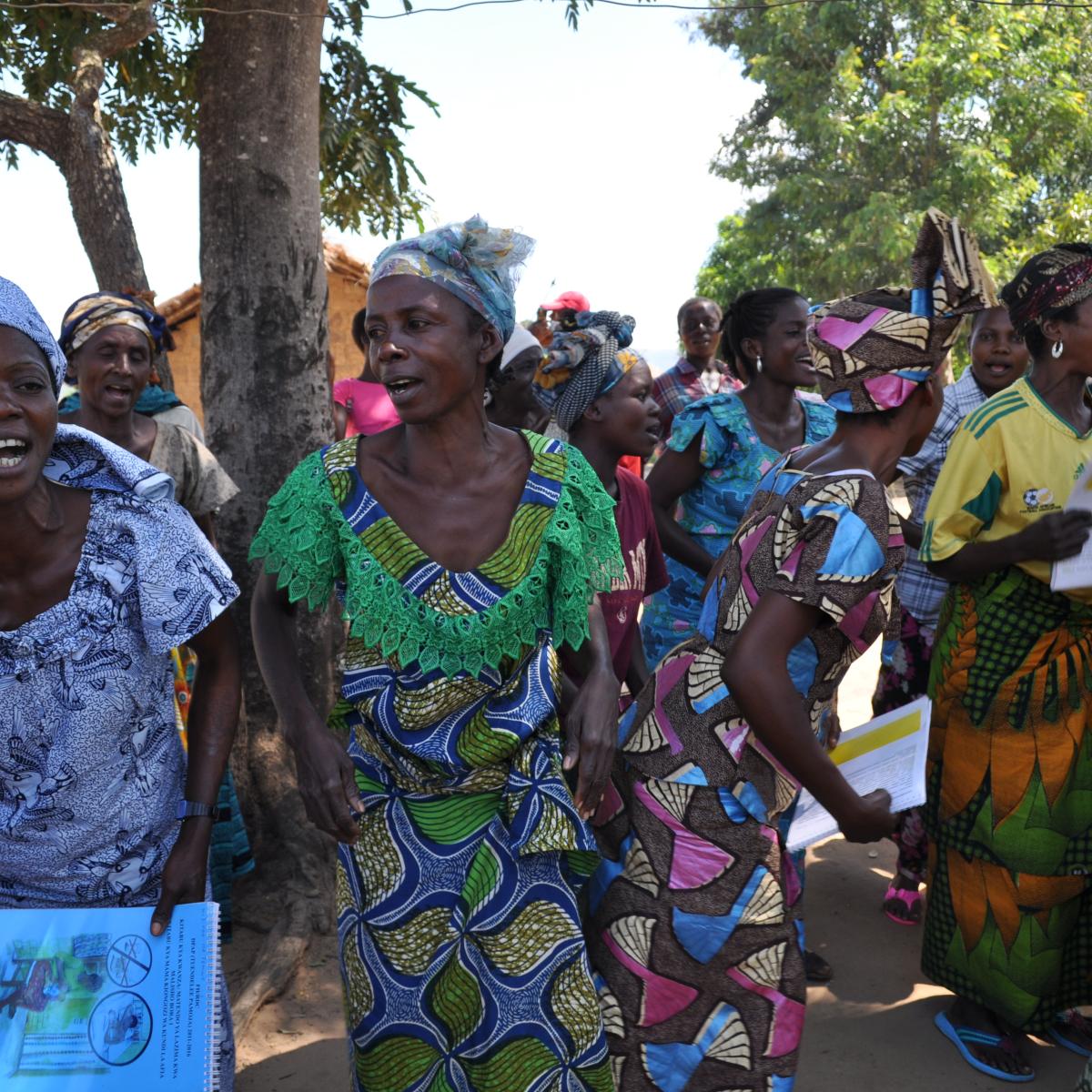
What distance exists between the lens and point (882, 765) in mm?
2346

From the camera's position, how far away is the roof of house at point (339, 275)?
13336 millimetres

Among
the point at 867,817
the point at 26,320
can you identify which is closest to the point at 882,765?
the point at 867,817

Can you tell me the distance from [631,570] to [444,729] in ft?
4.52

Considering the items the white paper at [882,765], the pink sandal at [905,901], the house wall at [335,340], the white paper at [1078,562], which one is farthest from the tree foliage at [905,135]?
the white paper at [882,765]

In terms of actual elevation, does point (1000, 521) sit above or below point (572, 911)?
above

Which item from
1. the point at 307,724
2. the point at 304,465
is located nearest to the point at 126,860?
the point at 307,724

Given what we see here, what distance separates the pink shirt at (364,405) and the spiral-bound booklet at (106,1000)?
3684mm

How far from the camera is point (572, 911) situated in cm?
228

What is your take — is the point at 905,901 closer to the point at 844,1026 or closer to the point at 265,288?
the point at 844,1026

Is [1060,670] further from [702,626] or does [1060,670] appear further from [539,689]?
[539,689]

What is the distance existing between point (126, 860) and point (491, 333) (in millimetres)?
1259

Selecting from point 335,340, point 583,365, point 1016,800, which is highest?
point 335,340

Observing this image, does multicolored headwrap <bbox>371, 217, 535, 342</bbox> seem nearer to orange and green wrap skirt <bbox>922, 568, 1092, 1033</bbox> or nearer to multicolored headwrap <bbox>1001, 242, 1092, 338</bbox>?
multicolored headwrap <bbox>1001, 242, 1092, 338</bbox>

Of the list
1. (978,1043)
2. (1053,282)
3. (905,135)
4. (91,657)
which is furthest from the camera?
(905,135)
